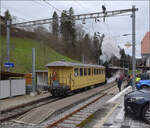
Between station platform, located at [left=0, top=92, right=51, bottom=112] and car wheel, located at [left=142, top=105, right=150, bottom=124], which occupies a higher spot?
car wheel, located at [left=142, top=105, right=150, bottom=124]

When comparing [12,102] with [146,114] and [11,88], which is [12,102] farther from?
A: [146,114]

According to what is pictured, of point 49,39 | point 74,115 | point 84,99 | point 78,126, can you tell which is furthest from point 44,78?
point 49,39

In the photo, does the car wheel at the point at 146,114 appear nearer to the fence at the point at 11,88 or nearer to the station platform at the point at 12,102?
the station platform at the point at 12,102

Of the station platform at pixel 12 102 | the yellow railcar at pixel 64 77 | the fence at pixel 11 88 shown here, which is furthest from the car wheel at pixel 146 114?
the fence at pixel 11 88

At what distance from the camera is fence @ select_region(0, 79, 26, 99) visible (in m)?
12.5

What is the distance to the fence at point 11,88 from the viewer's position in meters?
12.5

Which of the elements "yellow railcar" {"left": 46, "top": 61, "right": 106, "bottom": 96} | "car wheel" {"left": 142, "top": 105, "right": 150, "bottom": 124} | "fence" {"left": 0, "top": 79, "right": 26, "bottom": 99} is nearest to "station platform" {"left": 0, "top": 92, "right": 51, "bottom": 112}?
"fence" {"left": 0, "top": 79, "right": 26, "bottom": 99}

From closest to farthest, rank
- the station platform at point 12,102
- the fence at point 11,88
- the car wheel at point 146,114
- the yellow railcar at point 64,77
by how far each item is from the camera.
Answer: the car wheel at point 146,114 < the station platform at point 12,102 < the fence at point 11,88 < the yellow railcar at point 64,77

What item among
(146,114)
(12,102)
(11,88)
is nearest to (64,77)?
(11,88)

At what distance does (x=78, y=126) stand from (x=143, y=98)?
2484mm

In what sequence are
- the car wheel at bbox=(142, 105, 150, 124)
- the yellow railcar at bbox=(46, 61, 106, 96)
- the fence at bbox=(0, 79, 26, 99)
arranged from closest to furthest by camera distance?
1. the car wheel at bbox=(142, 105, 150, 124)
2. the fence at bbox=(0, 79, 26, 99)
3. the yellow railcar at bbox=(46, 61, 106, 96)

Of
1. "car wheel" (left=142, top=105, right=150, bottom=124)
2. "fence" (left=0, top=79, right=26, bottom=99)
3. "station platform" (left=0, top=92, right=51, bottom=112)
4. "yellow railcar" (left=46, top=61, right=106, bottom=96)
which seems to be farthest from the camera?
"yellow railcar" (left=46, top=61, right=106, bottom=96)

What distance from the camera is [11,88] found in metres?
13.4

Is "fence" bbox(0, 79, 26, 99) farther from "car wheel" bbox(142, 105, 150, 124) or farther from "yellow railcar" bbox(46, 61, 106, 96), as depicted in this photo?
"car wheel" bbox(142, 105, 150, 124)
